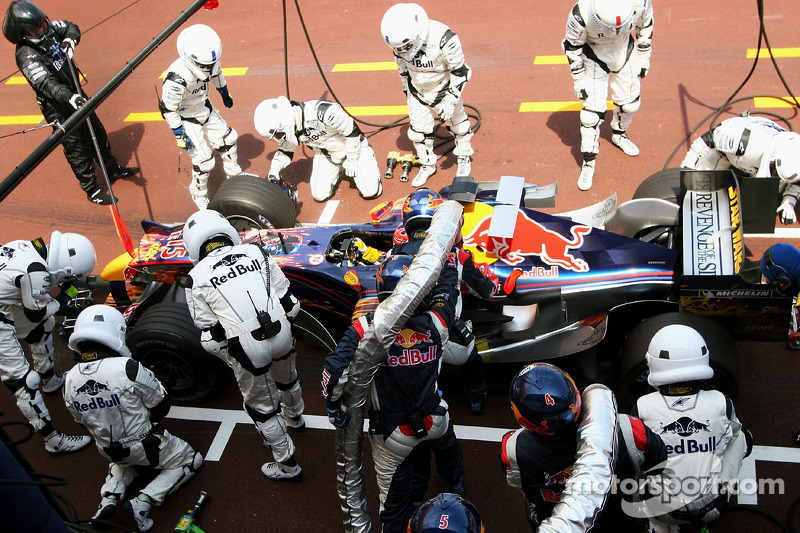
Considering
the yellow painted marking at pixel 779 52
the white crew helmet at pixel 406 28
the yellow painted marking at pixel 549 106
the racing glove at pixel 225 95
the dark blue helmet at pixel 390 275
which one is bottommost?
the yellow painted marking at pixel 549 106

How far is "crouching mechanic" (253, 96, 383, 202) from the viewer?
24.3ft

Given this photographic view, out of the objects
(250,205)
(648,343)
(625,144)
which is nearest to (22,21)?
(250,205)

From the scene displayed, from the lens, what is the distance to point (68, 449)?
551 centimetres

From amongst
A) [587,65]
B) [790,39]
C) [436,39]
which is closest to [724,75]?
[790,39]

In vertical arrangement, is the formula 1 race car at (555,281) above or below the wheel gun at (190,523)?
above

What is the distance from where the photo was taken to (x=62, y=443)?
551cm

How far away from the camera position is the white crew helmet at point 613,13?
6801 millimetres

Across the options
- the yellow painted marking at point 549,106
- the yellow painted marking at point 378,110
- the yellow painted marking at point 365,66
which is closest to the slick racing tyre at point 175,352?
the yellow painted marking at point 378,110

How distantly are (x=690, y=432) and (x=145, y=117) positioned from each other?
929 centimetres

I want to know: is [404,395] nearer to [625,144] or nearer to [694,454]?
[694,454]

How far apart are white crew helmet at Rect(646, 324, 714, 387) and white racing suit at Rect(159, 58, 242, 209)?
590cm

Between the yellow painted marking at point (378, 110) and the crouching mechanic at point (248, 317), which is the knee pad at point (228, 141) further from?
the crouching mechanic at point (248, 317)

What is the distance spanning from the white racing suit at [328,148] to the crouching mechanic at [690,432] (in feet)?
16.0

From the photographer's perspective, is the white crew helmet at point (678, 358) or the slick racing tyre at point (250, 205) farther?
the slick racing tyre at point (250, 205)
